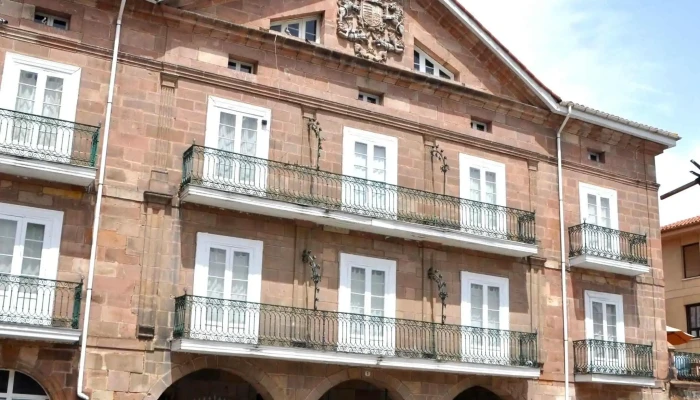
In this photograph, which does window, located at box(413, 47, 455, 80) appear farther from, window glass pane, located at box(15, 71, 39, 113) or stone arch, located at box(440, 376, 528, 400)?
window glass pane, located at box(15, 71, 39, 113)

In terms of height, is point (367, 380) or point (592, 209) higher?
point (592, 209)

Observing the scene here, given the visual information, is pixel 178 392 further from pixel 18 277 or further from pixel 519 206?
pixel 519 206

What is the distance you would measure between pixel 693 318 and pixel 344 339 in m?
17.3

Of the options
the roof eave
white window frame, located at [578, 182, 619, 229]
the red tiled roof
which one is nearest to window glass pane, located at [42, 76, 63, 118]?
the roof eave

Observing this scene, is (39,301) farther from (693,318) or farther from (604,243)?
(693,318)

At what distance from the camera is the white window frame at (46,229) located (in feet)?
53.4

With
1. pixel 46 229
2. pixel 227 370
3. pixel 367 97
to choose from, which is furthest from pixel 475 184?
pixel 46 229

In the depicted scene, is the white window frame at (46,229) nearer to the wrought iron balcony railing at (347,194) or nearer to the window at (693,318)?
the wrought iron balcony railing at (347,194)

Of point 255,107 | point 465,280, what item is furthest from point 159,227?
point 465,280

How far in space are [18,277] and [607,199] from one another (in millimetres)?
15599

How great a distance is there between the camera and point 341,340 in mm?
18672

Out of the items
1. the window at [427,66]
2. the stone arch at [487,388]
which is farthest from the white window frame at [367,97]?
the stone arch at [487,388]

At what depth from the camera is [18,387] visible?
16172mm

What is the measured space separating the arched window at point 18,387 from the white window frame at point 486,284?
31.4ft
